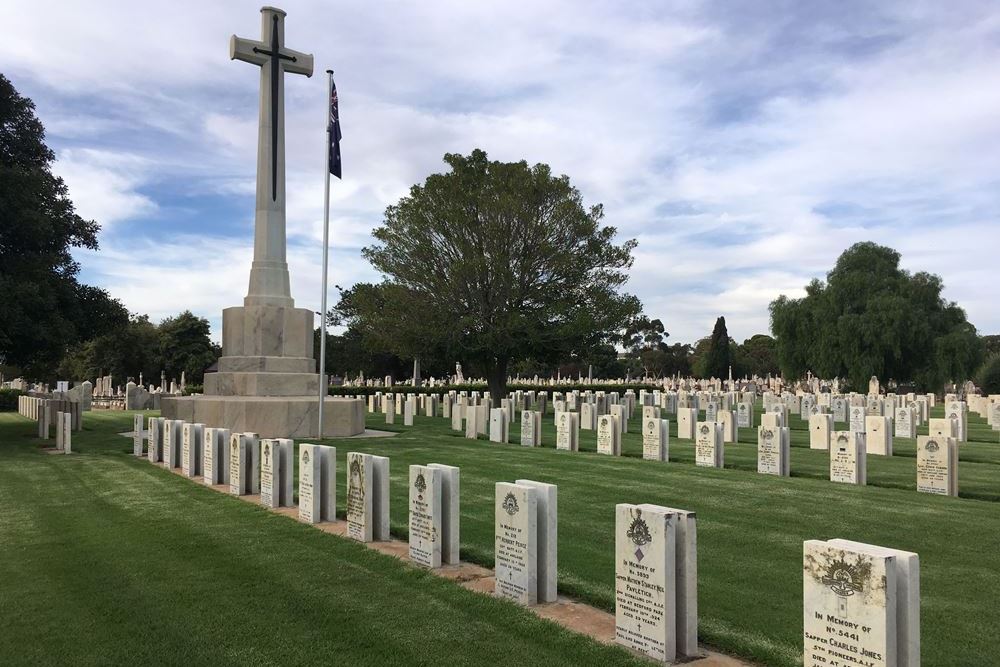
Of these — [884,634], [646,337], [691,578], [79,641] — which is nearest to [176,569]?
[79,641]

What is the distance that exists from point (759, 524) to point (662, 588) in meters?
3.75

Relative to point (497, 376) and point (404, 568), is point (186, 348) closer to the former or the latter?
point (497, 376)

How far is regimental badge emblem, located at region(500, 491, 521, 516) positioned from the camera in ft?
16.5

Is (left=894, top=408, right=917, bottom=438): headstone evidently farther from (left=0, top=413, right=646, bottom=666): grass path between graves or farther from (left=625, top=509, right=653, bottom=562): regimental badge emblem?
(left=625, top=509, right=653, bottom=562): regimental badge emblem

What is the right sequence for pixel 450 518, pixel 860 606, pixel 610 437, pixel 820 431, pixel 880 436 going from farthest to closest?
pixel 820 431, pixel 880 436, pixel 610 437, pixel 450 518, pixel 860 606

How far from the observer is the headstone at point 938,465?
31.4 feet

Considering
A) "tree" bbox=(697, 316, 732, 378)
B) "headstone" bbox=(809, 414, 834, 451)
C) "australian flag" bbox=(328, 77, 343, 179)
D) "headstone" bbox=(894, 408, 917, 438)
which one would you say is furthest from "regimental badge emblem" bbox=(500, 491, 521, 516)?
"tree" bbox=(697, 316, 732, 378)

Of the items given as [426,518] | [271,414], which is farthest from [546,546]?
[271,414]

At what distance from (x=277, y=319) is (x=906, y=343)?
31724 mm

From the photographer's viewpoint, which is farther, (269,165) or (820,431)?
(269,165)

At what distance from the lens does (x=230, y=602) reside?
4.88 m

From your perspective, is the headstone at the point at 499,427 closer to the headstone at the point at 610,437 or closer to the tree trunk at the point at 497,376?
the headstone at the point at 610,437

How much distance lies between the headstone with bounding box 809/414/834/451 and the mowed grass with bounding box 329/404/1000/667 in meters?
0.87

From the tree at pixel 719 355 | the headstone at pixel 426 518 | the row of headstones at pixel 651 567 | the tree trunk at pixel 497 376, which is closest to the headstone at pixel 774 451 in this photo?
the row of headstones at pixel 651 567
